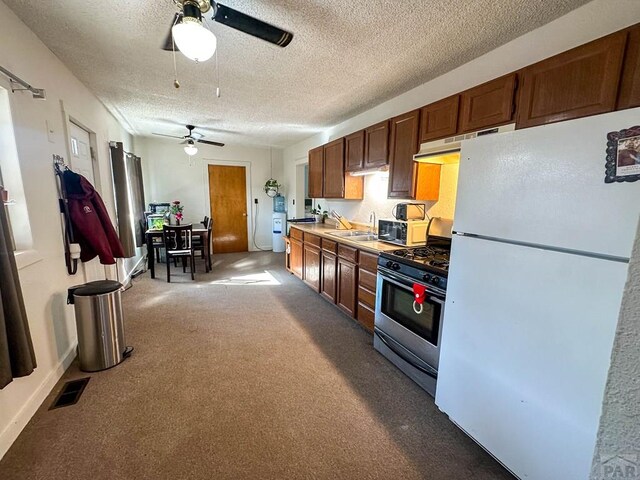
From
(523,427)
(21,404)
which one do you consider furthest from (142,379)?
(523,427)

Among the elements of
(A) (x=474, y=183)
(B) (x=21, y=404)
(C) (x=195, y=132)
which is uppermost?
(C) (x=195, y=132)

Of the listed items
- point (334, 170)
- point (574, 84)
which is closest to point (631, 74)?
point (574, 84)

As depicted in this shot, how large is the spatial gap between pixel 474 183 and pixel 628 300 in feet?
3.67

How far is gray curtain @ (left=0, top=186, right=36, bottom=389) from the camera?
132 centimetres

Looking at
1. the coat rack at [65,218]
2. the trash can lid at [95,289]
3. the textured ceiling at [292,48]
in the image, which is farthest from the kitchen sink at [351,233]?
the coat rack at [65,218]

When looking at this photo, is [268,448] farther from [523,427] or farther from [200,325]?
[200,325]

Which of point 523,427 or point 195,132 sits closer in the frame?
point 523,427

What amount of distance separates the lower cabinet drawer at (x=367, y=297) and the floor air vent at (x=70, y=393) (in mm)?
2318

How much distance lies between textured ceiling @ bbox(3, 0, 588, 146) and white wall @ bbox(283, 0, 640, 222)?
7cm

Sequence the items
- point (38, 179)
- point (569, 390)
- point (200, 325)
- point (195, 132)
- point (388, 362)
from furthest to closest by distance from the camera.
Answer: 1. point (195, 132)
2. point (200, 325)
3. point (388, 362)
4. point (38, 179)
5. point (569, 390)

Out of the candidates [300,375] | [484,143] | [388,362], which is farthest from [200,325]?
[484,143]

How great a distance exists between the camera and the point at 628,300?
450 mm

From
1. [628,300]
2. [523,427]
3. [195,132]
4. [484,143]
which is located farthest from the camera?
[195,132]

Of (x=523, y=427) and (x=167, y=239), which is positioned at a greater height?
(x=167, y=239)
